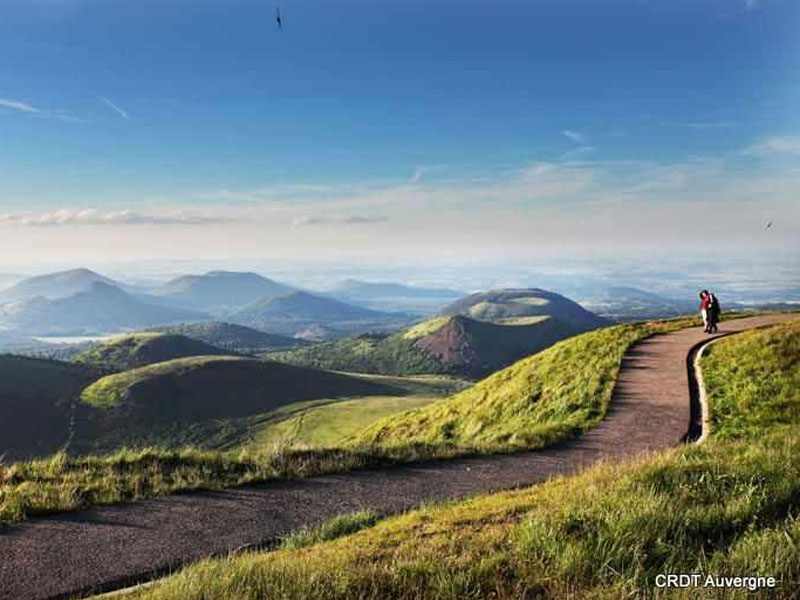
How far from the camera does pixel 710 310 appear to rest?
32.7 metres

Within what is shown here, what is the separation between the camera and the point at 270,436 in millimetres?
165000

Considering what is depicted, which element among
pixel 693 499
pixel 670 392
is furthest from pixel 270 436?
pixel 693 499

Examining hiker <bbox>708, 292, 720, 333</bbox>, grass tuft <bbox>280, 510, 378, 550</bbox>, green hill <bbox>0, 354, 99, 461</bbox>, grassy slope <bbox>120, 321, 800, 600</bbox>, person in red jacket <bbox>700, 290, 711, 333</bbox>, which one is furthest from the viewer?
green hill <bbox>0, 354, 99, 461</bbox>

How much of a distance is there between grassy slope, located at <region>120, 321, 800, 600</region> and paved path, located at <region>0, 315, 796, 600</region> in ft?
4.79

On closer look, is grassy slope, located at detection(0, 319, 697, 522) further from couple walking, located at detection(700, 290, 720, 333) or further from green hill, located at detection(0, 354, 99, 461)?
green hill, located at detection(0, 354, 99, 461)

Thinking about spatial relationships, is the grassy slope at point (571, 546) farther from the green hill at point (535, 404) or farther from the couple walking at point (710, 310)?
the couple walking at point (710, 310)

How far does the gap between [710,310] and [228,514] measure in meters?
31.4

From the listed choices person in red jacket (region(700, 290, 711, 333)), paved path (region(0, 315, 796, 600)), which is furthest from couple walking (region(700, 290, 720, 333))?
paved path (region(0, 315, 796, 600))

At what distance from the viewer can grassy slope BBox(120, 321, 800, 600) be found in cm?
529

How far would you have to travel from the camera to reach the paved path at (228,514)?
7.41 metres

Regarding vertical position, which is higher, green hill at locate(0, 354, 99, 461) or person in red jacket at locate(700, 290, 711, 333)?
person in red jacket at locate(700, 290, 711, 333)

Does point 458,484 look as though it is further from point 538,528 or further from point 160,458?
point 160,458

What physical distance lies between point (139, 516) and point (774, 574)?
9.20 m

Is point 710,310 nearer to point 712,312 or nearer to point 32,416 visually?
point 712,312
